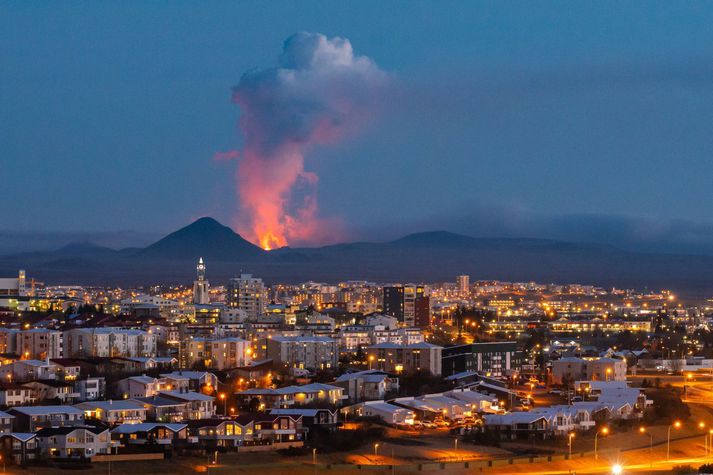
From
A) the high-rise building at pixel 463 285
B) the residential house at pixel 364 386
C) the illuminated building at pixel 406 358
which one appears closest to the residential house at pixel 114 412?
the residential house at pixel 364 386

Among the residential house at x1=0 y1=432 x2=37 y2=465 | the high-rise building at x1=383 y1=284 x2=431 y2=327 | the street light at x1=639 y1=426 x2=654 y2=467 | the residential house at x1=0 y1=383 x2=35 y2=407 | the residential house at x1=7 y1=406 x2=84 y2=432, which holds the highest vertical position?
the high-rise building at x1=383 y1=284 x2=431 y2=327

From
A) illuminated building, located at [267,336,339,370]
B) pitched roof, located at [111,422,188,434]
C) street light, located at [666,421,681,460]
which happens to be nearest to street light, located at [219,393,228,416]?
pitched roof, located at [111,422,188,434]

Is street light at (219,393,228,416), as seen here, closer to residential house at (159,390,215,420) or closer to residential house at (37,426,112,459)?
residential house at (159,390,215,420)

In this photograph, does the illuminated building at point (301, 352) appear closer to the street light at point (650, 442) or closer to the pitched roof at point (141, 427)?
the street light at point (650, 442)

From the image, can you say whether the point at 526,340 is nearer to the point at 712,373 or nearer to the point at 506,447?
the point at 712,373

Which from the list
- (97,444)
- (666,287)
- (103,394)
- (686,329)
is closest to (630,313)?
(686,329)

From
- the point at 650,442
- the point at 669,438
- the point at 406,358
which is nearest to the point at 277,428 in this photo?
the point at 650,442
